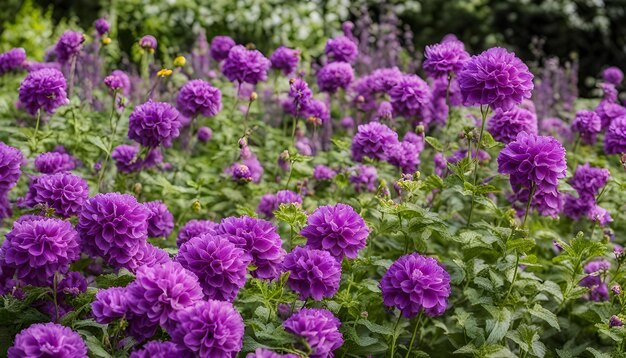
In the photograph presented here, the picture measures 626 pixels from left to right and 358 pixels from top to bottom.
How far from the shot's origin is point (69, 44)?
3.66 metres

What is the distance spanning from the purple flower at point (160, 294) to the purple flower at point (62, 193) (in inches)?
30.5

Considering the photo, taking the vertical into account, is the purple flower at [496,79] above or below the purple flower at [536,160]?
above

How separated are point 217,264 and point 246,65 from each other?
1.69 meters

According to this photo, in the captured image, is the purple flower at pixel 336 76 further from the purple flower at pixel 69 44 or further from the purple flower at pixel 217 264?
the purple flower at pixel 217 264

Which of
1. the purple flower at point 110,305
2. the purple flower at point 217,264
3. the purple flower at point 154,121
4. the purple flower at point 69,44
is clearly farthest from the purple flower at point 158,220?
the purple flower at point 69,44

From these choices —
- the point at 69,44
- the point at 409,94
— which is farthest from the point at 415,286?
the point at 69,44

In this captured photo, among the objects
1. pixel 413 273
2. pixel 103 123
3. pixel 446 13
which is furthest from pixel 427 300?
pixel 446 13

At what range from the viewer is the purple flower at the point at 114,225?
2.12m

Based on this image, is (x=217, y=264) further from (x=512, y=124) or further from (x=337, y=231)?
(x=512, y=124)

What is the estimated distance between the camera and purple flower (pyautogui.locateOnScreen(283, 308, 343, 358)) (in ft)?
6.22

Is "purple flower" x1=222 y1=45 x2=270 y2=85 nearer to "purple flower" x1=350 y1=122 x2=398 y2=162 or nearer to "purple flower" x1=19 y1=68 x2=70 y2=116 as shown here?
"purple flower" x1=350 y1=122 x2=398 y2=162

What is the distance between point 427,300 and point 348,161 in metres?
1.40

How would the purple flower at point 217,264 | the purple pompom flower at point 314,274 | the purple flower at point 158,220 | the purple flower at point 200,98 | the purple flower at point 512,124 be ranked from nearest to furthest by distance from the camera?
the purple flower at point 217,264, the purple pompom flower at point 314,274, the purple flower at point 158,220, the purple flower at point 512,124, the purple flower at point 200,98

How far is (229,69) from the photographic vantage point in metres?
3.55
